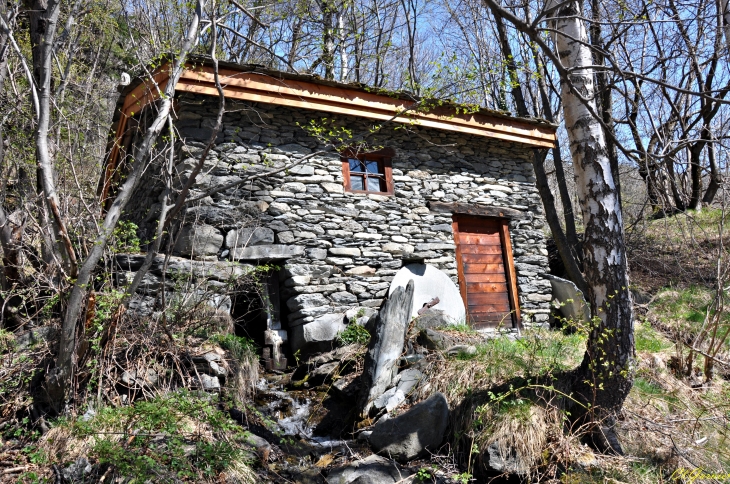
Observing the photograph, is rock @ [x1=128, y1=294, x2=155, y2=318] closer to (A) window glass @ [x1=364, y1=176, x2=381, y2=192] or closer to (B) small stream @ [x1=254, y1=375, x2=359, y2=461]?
(B) small stream @ [x1=254, y1=375, x2=359, y2=461]

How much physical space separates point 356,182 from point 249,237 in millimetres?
1694

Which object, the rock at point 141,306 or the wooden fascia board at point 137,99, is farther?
the wooden fascia board at point 137,99

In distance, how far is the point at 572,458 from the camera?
3953mm

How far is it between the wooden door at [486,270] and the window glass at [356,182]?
1501 mm

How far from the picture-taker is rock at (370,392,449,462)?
4215 millimetres

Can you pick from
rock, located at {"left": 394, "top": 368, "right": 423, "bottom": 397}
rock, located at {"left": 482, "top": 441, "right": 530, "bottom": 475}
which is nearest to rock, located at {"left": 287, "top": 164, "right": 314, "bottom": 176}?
rock, located at {"left": 394, "top": 368, "right": 423, "bottom": 397}

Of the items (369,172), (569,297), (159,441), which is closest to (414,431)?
(159,441)

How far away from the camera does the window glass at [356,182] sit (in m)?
6.93

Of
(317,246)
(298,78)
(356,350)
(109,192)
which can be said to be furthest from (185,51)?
(109,192)

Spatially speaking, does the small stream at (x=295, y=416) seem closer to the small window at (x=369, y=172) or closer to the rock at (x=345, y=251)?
the rock at (x=345, y=251)

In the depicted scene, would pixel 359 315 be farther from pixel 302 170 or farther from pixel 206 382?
pixel 206 382

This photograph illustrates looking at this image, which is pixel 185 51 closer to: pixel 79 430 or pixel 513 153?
pixel 79 430

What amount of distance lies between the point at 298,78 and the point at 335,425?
3815 mm

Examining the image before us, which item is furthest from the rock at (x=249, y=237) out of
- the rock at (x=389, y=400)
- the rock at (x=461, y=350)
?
the rock at (x=461, y=350)
